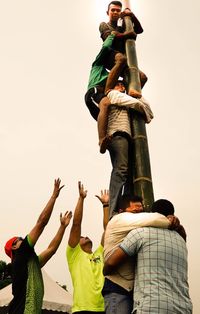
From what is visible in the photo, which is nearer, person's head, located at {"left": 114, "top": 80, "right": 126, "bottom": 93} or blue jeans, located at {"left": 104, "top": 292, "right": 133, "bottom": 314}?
blue jeans, located at {"left": 104, "top": 292, "right": 133, "bottom": 314}

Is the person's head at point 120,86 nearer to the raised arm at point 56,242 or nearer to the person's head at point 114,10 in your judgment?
the person's head at point 114,10

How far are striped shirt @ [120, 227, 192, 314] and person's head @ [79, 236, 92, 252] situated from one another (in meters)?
2.46

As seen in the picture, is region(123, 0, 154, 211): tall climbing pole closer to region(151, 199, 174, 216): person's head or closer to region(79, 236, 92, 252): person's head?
region(151, 199, 174, 216): person's head

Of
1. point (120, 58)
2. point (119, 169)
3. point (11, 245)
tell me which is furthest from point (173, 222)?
point (120, 58)

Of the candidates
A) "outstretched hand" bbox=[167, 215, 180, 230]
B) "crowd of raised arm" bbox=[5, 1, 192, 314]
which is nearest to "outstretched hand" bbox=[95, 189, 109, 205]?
"crowd of raised arm" bbox=[5, 1, 192, 314]

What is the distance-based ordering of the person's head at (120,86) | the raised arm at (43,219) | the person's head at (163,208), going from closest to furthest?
1. the person's head at (163,208)
2. the raised arm at (43,219)
3. the person's head at (120,86)

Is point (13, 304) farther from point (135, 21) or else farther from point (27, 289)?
point (135, 21)

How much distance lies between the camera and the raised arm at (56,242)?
522cm

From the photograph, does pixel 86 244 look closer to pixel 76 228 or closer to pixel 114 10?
pixel 76 228

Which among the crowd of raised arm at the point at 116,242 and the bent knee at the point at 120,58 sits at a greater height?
the bent knee at the point at 120,58

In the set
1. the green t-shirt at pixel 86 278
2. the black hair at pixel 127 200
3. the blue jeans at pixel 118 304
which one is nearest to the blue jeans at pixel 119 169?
the black hair at pixel 127 200

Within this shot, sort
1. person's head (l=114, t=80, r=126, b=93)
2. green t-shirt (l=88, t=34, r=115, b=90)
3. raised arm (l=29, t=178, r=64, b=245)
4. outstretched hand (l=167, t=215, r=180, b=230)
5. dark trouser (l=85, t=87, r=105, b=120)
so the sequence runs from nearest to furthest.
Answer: outstretched hand (l=167, t=215, r=180, b=230)
raised arm (l=29, t=178, r=64, b=245)
person's head (l=114, t=80, r=126, b=93)
dark trouser (l=85, t=87, r=105, b=120)
green t-shirt (l=88, t=34, r=115, b=90)

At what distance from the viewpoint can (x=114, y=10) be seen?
6809mm

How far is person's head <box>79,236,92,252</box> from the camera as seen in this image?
5.78 metres
